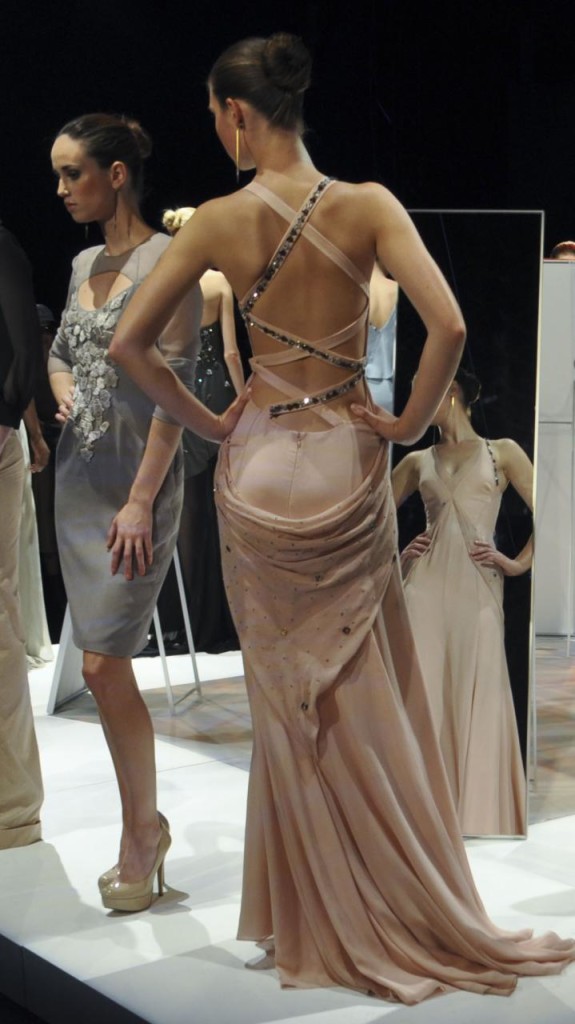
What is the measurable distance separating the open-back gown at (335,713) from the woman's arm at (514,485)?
980mm

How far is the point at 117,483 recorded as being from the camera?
2.88 metres

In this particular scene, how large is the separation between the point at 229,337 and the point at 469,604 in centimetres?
220

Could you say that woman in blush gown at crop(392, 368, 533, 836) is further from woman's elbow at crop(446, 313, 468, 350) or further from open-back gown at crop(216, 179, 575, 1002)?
woman's elbow at crop(446, 313, 468, 350)

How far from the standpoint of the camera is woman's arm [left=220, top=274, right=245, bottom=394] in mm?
5211

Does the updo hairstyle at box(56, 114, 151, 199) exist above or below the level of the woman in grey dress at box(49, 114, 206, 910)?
above

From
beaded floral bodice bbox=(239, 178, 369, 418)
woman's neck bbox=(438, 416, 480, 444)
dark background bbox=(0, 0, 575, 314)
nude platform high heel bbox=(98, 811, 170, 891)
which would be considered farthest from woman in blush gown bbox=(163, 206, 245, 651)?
beaded floral bodice bbox=(239, 178, 369, 418)

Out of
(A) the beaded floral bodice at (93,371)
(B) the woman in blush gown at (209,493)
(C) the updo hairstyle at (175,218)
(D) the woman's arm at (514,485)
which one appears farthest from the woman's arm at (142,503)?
(C) the updo hairstyle at (175,218)

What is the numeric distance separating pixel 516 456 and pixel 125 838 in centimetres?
137

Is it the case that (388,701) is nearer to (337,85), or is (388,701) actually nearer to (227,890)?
(227,890)

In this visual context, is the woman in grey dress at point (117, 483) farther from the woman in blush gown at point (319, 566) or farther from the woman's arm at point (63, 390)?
the woman in blush gown at point (319, 566)

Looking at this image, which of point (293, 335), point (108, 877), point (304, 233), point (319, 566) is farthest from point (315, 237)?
point (108, 877)

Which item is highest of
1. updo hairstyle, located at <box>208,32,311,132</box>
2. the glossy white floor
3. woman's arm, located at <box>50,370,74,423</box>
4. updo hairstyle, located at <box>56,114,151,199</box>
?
updo hairstyle, located at <box>208,32,311,132</box>

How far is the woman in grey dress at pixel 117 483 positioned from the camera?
2826 mm

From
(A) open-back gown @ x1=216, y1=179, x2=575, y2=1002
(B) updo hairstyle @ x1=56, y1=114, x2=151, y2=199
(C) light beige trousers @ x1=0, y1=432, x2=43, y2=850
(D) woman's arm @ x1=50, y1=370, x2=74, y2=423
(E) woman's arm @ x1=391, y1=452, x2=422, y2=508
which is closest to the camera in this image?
(A) open-back gown @ x1=216, y1=179, x2=575, y2=1002
